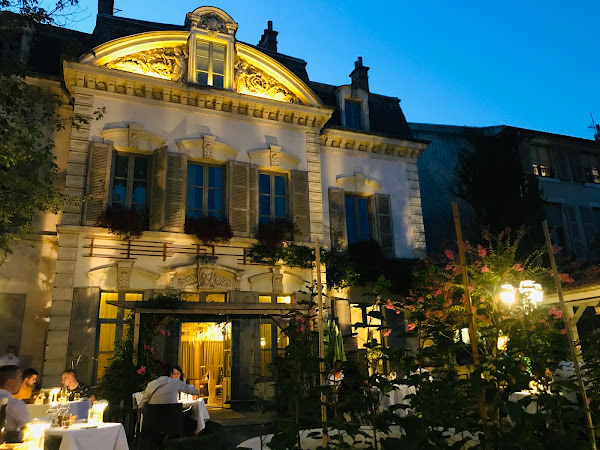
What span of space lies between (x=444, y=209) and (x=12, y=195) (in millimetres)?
11927

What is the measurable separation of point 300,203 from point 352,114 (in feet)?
12.1

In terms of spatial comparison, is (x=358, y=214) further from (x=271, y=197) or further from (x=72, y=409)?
(x=72, y=409)

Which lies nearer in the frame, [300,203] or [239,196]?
[239,196]

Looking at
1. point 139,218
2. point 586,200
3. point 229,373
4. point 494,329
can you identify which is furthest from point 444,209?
point 494,329

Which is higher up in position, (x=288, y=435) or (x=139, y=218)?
(x=139, y=218)

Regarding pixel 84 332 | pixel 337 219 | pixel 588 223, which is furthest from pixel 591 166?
pixel 84 332

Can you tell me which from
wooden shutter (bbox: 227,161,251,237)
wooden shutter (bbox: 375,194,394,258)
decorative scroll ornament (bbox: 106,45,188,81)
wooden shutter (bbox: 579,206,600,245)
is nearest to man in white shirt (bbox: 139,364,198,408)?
wooden shutter (bbox: 227,161,251,237)

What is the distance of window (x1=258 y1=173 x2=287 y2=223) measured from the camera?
11367 mm

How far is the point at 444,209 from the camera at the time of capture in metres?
15.3

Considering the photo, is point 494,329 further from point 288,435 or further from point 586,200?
point 586,200

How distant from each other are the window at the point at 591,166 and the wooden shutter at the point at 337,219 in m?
10.1

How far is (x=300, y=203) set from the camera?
11453mm

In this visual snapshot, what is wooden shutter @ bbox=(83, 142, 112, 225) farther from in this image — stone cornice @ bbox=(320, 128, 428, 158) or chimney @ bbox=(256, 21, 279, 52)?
chimney @ bbox=(256, 21, 279, 52)

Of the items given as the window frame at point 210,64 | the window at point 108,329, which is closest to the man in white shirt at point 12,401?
the window at point 108,329
